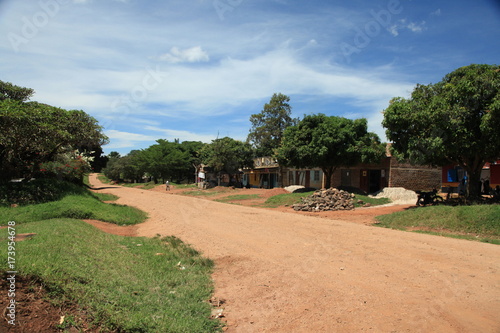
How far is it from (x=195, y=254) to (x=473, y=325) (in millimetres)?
5729

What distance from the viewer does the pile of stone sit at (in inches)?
835

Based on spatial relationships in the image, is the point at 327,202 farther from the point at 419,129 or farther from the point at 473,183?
the point at 473,183

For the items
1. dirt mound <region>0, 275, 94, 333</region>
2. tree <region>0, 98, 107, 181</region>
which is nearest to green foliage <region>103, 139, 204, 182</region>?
tree <region>0, 98, 107, 181</region>

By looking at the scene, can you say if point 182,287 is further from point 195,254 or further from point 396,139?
point 396,139

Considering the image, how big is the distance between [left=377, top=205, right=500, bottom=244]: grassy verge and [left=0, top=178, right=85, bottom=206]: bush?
46.0ft

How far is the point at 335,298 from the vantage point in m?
5.30

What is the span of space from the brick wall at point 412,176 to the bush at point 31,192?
24.0m

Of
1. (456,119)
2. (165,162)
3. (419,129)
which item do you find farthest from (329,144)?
(165,162)

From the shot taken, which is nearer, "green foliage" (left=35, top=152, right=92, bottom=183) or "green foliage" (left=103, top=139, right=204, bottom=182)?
"green foliage" (left=35, top=152, right=92, bottom=183)

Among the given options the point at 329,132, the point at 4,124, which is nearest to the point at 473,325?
the point at 4,124

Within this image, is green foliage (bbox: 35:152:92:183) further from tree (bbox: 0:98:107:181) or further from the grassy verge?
the grassy verge

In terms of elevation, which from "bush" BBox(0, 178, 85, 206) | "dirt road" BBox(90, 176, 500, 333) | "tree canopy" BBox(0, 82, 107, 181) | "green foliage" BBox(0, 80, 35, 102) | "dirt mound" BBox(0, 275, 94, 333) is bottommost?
"dirt road" BBox(90, 176, 500, 333)

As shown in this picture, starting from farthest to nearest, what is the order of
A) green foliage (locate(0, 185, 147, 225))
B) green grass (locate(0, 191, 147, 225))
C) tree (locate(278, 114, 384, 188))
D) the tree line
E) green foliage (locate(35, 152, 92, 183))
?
tree (locate(278, 114, 384, 188))
green foliage (locate(35, 152, 92, 183))
the tree line
green foliage (locate(0, 185, 147, 225))
green grass (locate(0, 191, 147, 225))

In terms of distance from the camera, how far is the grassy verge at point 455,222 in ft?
38.1
